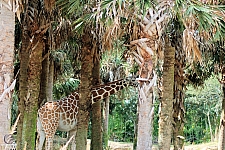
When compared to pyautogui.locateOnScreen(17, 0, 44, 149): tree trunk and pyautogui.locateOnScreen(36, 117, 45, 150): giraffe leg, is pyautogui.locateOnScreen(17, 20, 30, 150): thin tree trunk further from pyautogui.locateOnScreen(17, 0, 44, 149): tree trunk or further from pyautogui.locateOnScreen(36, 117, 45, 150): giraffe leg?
pyautogui.locateOnScreen(36, 117, 45, 150): giraffe leg

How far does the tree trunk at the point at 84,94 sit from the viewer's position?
703 centimetres

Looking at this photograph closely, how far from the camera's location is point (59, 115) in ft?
27.4

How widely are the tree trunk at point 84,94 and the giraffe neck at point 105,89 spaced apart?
2.68 feet

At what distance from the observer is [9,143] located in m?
4.11

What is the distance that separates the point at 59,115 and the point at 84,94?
4.95 ft

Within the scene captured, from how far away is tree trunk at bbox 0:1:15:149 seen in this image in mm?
4102

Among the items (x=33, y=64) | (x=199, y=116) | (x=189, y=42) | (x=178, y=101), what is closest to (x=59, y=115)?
(x=33, y=64)

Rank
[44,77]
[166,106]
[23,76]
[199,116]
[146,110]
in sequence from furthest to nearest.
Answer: [199,116], [44,77], [23,76], [166,106], [146,110]

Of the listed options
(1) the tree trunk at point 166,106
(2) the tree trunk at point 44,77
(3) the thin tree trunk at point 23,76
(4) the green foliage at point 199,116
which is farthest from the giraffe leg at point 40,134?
(4) the green foliage at point 199,116

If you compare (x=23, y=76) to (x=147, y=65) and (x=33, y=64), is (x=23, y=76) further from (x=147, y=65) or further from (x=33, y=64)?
(x=147, y=65)

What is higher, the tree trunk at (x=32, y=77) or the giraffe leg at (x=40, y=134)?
the tree trunk at (x=32, y=77)

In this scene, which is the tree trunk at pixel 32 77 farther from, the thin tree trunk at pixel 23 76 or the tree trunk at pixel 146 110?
the tree trunk at pixel 146 110

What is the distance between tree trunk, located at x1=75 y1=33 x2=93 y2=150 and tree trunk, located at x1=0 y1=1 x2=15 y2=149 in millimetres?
2896

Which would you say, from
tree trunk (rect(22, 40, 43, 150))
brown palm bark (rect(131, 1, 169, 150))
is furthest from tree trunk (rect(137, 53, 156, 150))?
tree trunk (rect(22, 40, 43, 150))
